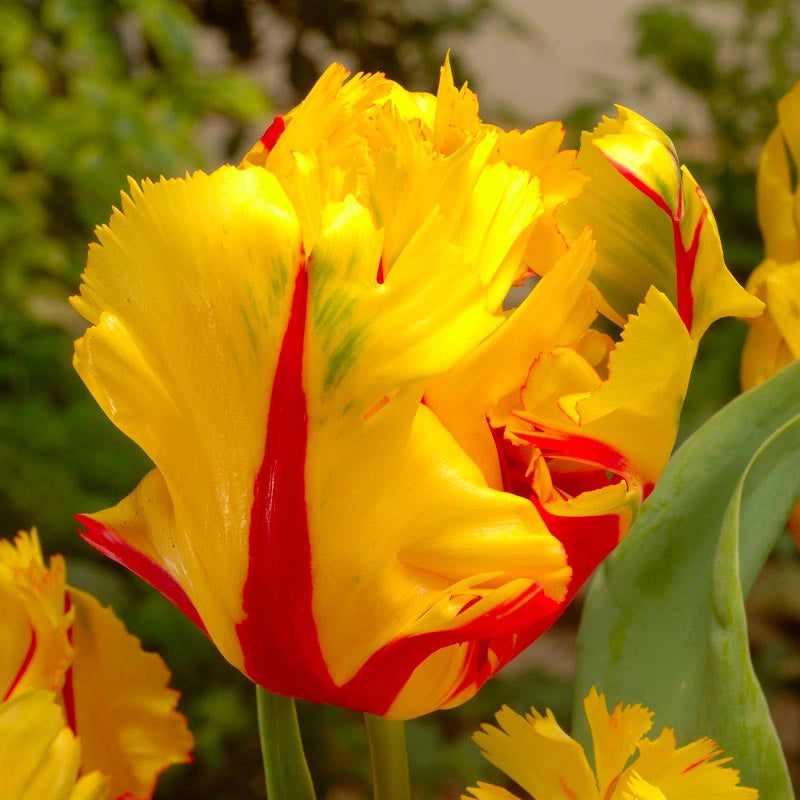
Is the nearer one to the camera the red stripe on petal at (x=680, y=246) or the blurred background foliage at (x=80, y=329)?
the red stripe on petal at (x=680, y=246)

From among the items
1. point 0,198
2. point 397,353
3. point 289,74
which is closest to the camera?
point 397,353

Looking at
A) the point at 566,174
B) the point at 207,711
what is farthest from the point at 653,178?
the point at 207,711

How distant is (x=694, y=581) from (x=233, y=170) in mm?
123

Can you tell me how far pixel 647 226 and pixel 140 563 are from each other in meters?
0.09

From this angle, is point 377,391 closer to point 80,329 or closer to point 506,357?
point 506,357

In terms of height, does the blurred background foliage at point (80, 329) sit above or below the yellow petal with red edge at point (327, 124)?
below

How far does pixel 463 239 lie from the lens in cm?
16

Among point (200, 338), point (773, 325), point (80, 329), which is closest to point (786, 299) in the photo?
point (773, 325)

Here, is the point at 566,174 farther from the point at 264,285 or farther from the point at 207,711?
the point at 207,711

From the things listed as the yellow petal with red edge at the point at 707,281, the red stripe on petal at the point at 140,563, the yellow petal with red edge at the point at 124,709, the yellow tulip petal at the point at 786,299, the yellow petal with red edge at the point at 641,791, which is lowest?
the yellow petal with red edge at the point at 124,709

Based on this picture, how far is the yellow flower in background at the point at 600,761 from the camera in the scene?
6.7 inches

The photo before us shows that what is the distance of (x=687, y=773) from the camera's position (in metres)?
0.17

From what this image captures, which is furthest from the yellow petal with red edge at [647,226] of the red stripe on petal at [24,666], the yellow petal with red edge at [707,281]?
the red stripe on petal at [24,666]

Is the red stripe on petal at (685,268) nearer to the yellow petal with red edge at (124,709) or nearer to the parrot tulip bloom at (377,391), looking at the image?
the parrot tulip bloom at (377,391)
